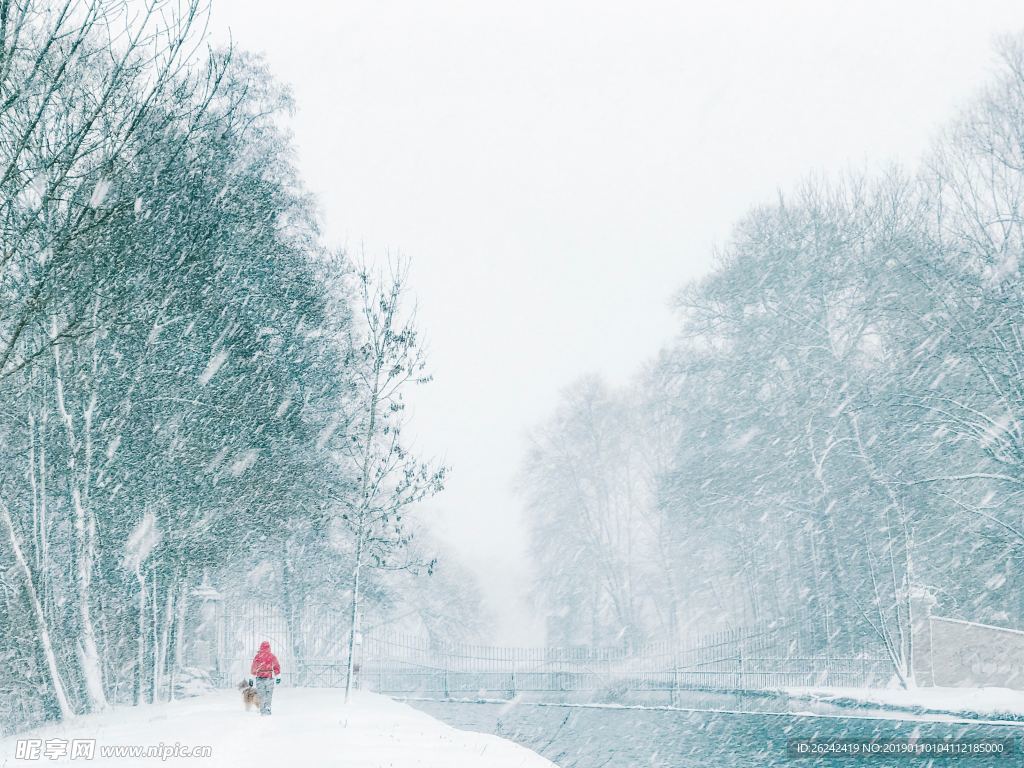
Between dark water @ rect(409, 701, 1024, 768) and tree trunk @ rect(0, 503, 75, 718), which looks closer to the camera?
tree trunk @ rect(0, 503, 75, 718)

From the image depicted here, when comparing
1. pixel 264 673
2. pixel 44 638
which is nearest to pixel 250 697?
pixel 264 673

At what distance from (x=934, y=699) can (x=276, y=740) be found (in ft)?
44.2

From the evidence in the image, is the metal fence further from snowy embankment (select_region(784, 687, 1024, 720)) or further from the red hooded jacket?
the red hooded jacket

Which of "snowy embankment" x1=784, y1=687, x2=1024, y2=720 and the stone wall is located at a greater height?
the stone wall

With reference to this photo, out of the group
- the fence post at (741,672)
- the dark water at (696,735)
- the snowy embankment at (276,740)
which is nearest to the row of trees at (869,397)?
the fence post at (741,672)

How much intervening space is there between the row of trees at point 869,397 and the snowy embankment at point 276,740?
1135 cm

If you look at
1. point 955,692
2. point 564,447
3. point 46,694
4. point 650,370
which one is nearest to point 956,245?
point 955,692

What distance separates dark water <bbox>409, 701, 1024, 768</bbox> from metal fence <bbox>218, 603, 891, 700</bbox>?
3298 millimetres

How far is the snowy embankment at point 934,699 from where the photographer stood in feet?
52.7

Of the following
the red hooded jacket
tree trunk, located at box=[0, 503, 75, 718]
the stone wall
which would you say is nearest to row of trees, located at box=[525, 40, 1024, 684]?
the stone wall

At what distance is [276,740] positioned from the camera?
10.8 metres

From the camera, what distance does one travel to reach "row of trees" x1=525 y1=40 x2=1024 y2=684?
1844 centimetres

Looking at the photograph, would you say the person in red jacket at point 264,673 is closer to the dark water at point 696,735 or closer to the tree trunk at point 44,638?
the tree trunk at point 44,638

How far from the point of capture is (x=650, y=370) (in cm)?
3991
